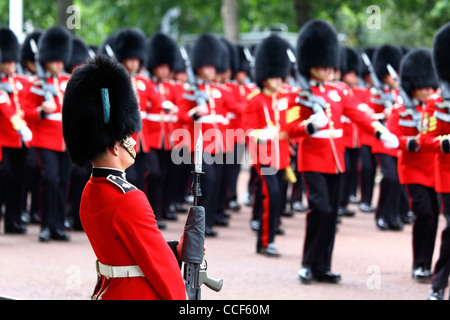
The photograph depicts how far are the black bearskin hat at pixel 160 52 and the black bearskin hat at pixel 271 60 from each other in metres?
2.09

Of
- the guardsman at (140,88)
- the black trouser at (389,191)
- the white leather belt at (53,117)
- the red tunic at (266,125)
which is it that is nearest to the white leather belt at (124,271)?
the red tunic at (266,125)

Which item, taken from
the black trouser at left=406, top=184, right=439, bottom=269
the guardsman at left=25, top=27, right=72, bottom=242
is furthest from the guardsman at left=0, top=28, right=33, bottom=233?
the black trouser at left=406, top=184, right=439, bottom=269

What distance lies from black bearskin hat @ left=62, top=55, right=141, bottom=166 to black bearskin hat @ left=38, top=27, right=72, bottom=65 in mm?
5493

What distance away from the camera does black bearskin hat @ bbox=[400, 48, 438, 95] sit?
24.4ft

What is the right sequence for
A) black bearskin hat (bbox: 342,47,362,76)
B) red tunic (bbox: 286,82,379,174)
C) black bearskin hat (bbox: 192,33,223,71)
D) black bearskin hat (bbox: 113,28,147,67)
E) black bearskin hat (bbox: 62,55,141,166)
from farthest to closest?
black bearskin hat (bbox: 342,47,362,76), black bearskin hat (bbox: 192,33,223,71), black bearskin hat (bbox: 113,28,147,67), red tunic (bbox: 286,82,379,174), black bearskin hat (bbox: 62,55,141,166)

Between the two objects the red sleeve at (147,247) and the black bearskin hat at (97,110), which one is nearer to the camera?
the red sleeve at (147,247)

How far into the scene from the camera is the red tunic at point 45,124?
8.11 metres

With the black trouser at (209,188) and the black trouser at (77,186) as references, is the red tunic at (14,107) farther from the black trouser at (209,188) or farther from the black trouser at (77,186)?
the black trouser at (209,188)

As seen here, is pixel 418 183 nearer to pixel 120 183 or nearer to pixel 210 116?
pixel 210 116

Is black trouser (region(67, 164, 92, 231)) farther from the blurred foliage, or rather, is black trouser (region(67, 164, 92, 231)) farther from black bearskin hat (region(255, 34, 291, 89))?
the blurred foliage

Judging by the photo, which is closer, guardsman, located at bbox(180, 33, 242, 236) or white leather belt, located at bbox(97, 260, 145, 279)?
white leather belt, located at bbox(97, 260, 145, 279)

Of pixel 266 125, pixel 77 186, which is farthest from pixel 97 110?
pixel 77 186

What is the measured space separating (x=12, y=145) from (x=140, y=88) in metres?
1.43
